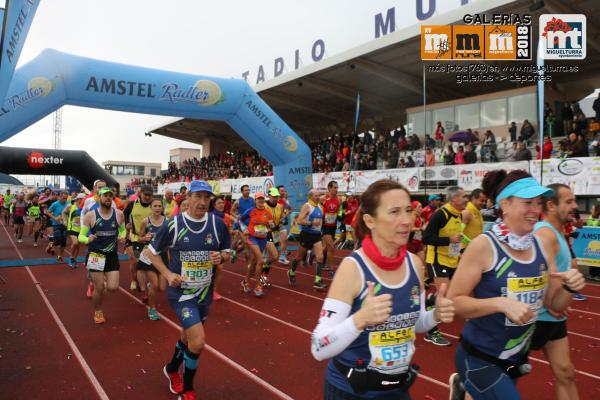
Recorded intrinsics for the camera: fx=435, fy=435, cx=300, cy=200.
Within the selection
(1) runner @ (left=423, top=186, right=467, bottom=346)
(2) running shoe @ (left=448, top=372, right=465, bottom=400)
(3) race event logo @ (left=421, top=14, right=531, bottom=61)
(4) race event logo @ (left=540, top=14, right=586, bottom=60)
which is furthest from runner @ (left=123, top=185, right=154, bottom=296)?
(4) race event logo @ (left=540, top=14, right=586, bottom=60)

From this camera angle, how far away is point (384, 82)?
23422 mm

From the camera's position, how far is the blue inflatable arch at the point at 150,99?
465 inches

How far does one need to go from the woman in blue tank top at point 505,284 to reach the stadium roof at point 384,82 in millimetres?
15307

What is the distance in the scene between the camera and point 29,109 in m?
11.9

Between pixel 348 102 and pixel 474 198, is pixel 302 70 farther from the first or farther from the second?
pixel 474 198

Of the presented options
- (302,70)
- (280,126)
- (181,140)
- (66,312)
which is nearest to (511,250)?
(66,312)

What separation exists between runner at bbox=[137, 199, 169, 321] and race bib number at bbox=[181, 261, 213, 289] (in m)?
3.03

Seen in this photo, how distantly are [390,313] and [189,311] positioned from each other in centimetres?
251

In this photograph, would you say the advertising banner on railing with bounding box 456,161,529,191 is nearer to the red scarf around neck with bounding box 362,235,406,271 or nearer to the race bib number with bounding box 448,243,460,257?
the race bib number with bounding box 448,243,460,257

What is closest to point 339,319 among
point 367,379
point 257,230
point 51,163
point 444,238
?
point 367,379

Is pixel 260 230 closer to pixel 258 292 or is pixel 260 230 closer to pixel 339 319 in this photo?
pixel 258 292

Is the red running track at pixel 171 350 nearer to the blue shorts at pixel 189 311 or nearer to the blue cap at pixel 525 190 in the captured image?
the blue shorts at pixel 189 311

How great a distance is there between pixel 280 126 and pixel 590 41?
1276cm

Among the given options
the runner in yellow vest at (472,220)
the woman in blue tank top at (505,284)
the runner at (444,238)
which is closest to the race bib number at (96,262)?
the runner at (444,238)
